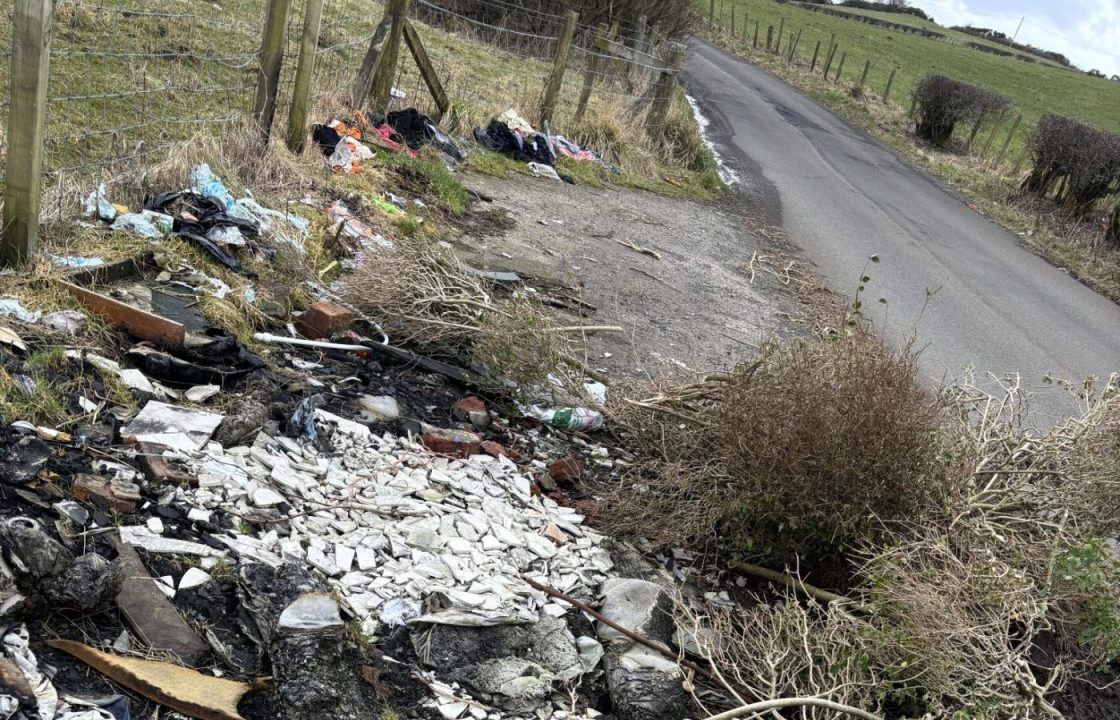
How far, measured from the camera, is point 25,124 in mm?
4379

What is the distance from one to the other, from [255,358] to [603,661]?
8.03 feet

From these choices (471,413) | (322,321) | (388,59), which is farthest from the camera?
(388,59)

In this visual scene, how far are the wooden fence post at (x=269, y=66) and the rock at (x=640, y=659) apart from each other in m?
5.06

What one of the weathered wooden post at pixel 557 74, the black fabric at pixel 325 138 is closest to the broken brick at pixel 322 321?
the black fabric at pixel 325 138

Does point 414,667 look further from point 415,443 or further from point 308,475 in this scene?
point 415,443

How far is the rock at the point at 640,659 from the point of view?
3.41 meters

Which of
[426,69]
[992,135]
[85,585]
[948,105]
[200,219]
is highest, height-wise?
[948,105]

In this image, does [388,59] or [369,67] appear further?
[388,59]

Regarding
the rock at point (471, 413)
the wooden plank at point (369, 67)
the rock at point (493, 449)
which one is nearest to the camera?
the rock at point (493, 449)

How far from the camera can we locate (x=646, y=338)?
724cm

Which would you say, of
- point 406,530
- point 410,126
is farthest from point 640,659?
point 410,126

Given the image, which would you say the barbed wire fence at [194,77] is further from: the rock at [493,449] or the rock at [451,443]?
the rock at [493,449]

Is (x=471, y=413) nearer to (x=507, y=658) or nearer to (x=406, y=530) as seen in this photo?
(x=406, y=530)

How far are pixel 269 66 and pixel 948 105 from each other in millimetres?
21886
